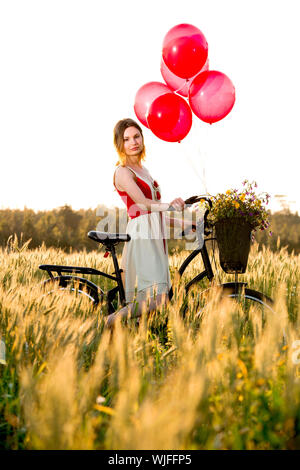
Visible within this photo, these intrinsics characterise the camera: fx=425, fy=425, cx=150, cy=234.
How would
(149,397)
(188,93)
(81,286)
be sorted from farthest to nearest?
(188,93) < (81,286) < (149,397)

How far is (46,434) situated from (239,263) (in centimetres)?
201

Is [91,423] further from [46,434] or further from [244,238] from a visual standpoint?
[244,238]

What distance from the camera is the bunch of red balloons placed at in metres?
4.11

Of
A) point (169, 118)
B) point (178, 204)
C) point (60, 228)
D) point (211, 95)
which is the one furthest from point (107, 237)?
point (60, 228)

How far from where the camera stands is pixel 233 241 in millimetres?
2857

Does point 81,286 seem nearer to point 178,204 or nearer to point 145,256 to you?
point 145,256

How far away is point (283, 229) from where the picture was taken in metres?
19.7

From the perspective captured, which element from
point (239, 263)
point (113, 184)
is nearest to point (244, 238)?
point (239, 263)

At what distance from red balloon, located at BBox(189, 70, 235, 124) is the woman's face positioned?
1.18 meters

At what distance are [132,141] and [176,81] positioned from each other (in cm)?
171

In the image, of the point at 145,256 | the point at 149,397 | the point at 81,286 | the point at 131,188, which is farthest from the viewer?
the point at 81,286

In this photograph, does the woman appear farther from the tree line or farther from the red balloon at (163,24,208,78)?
the tree line

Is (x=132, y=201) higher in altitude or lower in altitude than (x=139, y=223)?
higher

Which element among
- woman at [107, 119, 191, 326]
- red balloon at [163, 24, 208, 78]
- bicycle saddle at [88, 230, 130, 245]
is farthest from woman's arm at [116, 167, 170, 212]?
red balloon at [163, 24, 208, 78]
